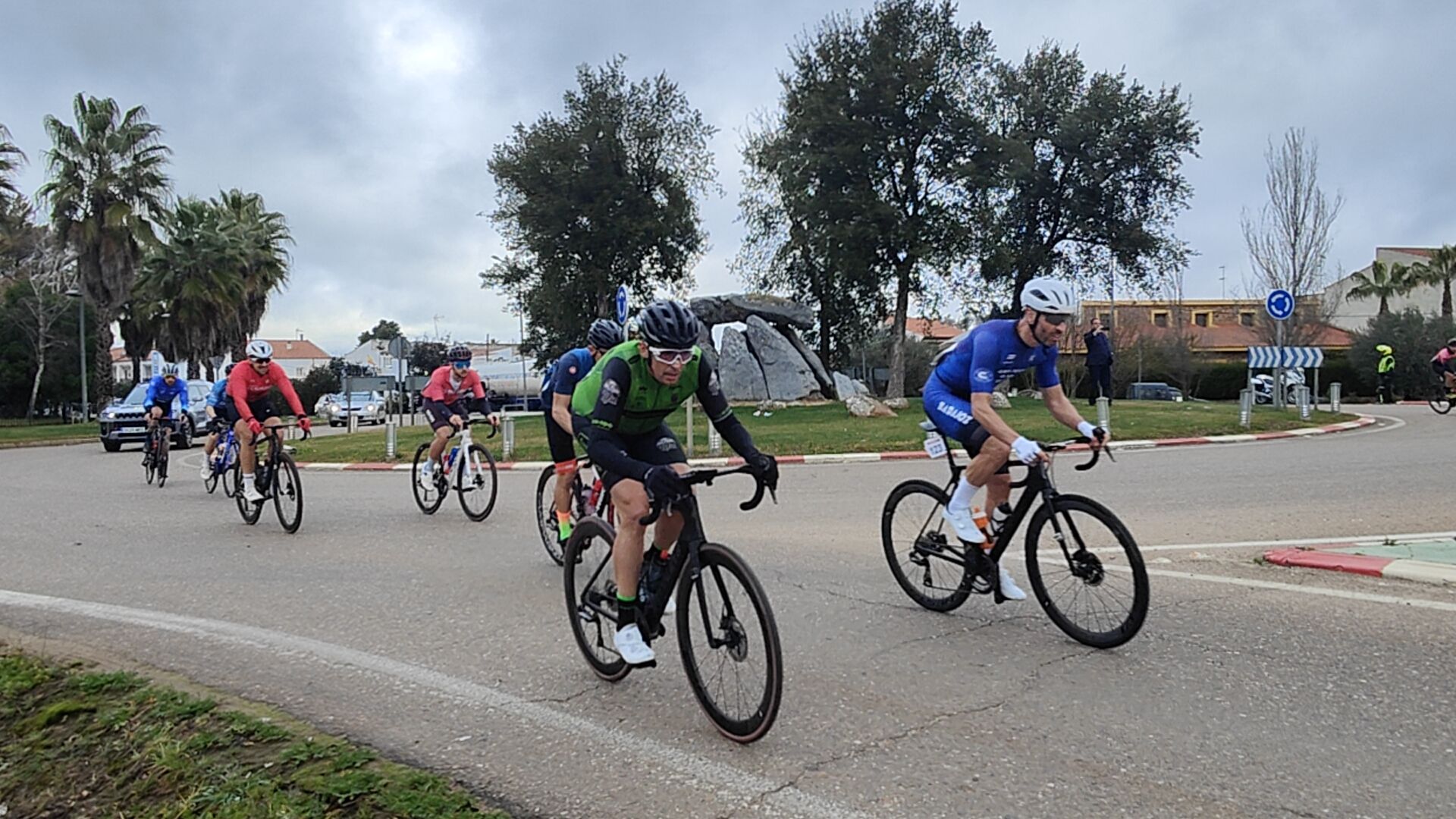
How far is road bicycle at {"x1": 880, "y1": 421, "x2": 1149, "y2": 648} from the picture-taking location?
16.1 feet

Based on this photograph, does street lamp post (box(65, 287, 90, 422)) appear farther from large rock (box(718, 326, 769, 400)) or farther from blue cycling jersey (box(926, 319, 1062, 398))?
blue cycling jersey (box(926, 319, 1062, 398))

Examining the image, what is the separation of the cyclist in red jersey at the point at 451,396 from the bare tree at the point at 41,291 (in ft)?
153

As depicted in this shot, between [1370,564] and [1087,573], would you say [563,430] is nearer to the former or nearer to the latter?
[1087,573]

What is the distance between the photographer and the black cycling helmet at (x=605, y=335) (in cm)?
681

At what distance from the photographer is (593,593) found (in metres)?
4.71

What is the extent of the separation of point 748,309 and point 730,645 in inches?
1338

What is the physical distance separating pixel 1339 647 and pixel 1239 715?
50.6 inches

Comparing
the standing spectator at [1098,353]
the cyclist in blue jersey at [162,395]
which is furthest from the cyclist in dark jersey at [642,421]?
the standing spectator at [1098,353]

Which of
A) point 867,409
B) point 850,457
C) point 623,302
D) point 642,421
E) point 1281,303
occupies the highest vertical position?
point 623,302

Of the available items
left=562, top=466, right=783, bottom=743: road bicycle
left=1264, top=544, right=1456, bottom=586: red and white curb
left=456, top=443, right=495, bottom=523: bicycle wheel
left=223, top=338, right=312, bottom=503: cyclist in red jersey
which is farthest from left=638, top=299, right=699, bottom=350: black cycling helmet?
left=223, top=338, right=312, bottom=503: cyclist in red jersey

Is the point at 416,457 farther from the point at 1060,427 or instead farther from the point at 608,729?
the point at 1060,427

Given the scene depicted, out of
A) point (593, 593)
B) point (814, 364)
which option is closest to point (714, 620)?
point (593, 593)

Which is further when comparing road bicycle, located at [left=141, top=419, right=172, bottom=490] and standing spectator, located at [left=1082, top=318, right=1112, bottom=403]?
standing spectator, located at [left=1082, top=318, right=1112, bottom=403]

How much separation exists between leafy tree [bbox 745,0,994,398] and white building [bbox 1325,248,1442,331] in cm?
2821
